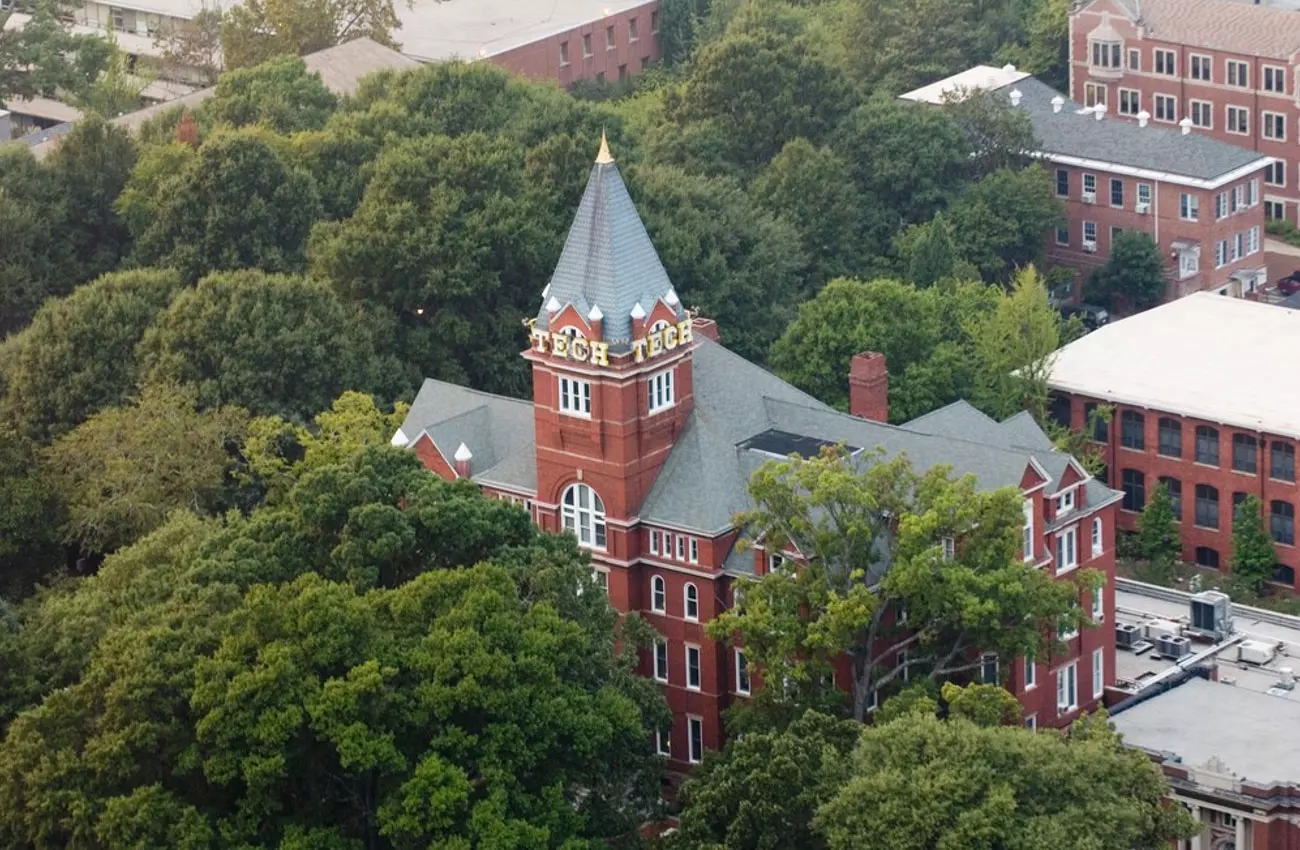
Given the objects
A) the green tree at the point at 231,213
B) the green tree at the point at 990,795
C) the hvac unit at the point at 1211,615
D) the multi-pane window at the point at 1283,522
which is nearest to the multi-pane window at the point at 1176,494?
the multi-pane window at the point at 1283,522

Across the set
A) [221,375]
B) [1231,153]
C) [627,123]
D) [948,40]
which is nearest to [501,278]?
[221,375]

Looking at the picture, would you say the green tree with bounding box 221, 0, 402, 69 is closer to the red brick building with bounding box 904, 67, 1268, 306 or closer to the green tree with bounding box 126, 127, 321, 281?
the green tree with bounding box 126, 127, 321, 281

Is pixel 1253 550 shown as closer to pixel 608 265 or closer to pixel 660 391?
pixel 660 391

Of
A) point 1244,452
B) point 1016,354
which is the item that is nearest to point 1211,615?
point 1244,452

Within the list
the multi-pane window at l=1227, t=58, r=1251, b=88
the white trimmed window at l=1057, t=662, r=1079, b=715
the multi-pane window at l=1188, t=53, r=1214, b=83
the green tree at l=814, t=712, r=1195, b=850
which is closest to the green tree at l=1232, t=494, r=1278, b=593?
the white trimmed window at l=1057, t=662, r=1079, b=715

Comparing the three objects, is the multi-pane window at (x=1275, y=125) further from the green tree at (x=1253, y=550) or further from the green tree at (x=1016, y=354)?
the green tree at (x=1253, y=550)

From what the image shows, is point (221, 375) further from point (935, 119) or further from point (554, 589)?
point (935, 119)
